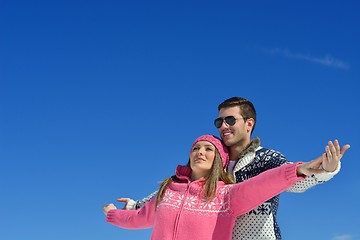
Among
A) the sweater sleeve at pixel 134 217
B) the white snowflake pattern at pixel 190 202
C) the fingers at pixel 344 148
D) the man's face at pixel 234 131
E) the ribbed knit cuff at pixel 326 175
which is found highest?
the man's face at pixel 234 131

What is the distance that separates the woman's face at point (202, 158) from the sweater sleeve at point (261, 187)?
495 millimetres

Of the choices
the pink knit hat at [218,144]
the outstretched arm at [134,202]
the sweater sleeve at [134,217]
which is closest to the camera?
the pink knit hat at [218,144]

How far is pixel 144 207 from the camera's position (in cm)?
812

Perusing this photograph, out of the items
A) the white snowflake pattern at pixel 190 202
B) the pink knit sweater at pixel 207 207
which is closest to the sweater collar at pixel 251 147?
the pink knit sweater at pixel 207 207

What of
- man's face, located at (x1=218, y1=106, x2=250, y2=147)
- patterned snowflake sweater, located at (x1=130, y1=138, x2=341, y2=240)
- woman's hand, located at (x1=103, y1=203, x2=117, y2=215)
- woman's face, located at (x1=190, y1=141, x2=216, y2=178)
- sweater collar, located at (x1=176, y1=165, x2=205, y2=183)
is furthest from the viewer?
woman's hand, located at (x1=103, y1=203, x2=117, y2=215)

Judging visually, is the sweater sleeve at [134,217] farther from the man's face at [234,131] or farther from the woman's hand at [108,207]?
the man's face at [234,131]

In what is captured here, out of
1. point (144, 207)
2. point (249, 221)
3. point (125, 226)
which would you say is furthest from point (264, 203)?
point (125, 226)

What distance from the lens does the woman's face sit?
721 cm

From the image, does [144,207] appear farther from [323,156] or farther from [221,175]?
[323,156]

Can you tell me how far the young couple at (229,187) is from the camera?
6547 millimetres

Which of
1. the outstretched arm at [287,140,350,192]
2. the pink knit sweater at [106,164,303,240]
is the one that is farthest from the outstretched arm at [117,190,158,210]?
the outstretched arm at [287,140,350,192]

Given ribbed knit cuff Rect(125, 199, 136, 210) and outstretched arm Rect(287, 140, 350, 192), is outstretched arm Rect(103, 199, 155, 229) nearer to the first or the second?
ribbed knit cuff Rect(125, 199, 136, 210)

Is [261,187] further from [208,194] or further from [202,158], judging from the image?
[202,158]

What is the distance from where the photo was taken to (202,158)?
284 inches
